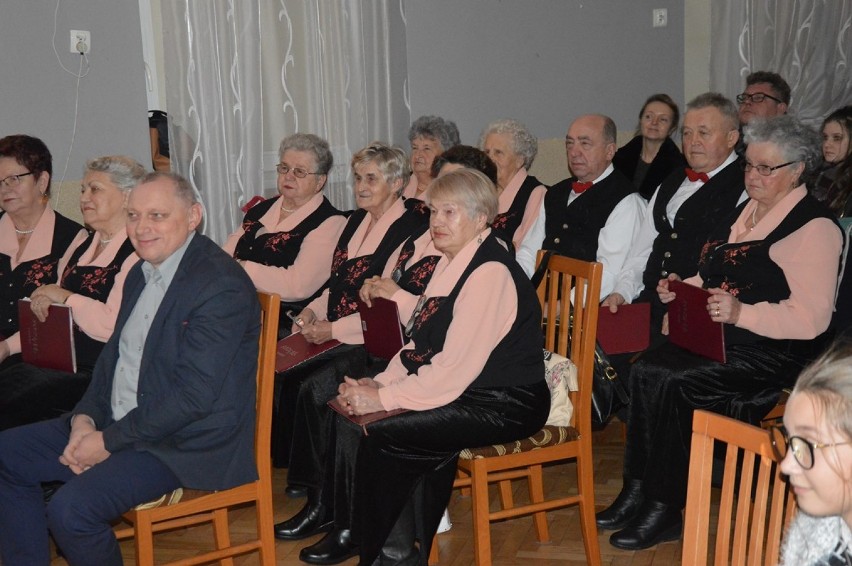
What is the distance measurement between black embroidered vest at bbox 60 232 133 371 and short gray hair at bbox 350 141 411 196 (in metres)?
0.93

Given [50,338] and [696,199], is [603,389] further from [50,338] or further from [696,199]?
[50,338]

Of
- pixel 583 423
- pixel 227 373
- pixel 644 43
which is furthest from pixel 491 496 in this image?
pixel 644 43

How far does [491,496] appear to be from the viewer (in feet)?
11.6

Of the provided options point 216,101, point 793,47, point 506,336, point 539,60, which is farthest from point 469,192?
point 793,47

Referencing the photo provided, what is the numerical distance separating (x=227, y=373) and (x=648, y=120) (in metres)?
2.82

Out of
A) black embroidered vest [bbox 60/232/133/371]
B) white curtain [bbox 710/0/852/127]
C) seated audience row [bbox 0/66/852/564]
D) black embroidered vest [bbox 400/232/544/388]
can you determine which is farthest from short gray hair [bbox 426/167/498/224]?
white curtain [bbox 710/0/852/127]

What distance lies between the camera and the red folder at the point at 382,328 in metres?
2.96

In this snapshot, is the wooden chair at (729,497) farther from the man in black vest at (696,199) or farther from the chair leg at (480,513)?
the man in black vest at (696,199)

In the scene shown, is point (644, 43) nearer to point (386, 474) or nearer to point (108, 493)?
point (386, 474)

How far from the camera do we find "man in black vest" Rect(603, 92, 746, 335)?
3504 millimetres

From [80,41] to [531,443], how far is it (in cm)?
278

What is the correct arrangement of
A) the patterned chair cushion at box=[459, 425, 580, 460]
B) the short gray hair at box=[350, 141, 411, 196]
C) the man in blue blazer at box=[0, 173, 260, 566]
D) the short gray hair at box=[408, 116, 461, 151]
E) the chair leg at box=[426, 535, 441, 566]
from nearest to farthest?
the man in blue blazer at box=[0, 173, 260, 566] → the patterned chair cushion at box=[459, 425, 580, 460] → the chair leg at box=[426, 535, 441, 566] → the short gray hair at box=[350, 141, 411, 196] → the short gray hair at box=[408, 116, 461, 151]

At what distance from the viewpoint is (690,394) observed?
9.84 ft

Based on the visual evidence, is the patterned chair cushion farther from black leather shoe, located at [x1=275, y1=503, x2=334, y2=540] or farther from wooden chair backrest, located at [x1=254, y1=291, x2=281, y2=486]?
black leather shoe, located at [x1=275, y1=503, x2=334, y2=540]
